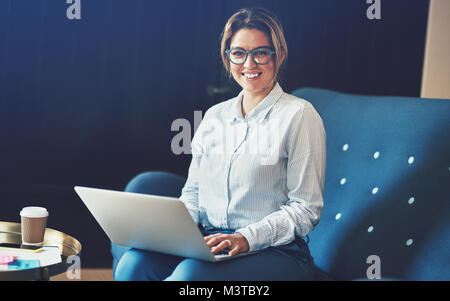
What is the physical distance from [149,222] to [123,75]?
1.32m

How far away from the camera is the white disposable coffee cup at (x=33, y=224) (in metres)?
1.63

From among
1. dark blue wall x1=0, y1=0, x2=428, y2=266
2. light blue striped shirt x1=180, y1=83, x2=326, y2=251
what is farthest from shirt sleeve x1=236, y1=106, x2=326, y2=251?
dark blue wall x1=0, y1=0, x2=428, y2=266

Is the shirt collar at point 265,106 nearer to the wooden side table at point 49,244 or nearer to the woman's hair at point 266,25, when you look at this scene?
the woman's hair at point 266,25

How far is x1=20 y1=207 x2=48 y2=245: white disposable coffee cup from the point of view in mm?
1633

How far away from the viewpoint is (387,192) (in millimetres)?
1753

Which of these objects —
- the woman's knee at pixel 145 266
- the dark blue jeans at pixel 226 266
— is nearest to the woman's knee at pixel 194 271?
the dark blue jeans at pixel 226 266

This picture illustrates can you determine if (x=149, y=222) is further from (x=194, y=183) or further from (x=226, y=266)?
(x=194, y=183)

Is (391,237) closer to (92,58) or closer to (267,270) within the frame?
(267,270)

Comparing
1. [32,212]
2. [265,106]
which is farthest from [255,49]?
[32,212]

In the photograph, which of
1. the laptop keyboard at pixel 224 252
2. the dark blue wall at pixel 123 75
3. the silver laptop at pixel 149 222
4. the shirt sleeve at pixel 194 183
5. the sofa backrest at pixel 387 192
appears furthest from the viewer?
the dark blue wall at pixel 123 75

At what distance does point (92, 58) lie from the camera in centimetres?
256

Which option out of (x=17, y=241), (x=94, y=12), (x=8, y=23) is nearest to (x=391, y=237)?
(x=17, y=241)

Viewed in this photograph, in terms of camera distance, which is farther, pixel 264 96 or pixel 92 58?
pixel 92 58
